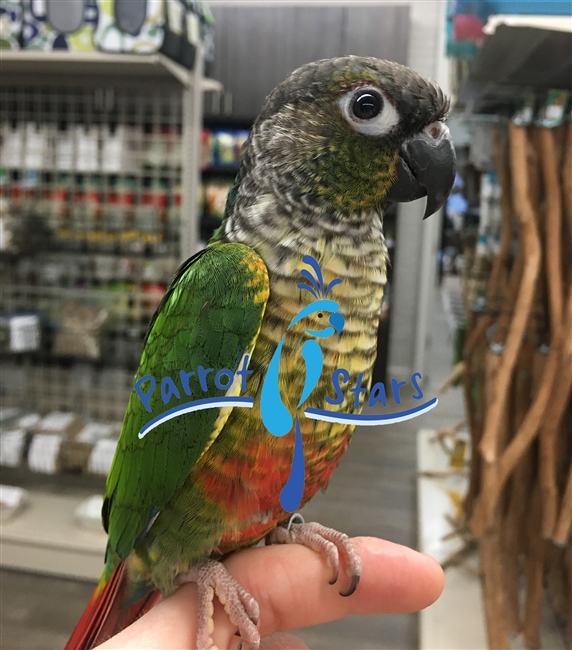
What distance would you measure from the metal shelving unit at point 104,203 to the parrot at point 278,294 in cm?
96

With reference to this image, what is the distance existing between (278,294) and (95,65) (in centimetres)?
113

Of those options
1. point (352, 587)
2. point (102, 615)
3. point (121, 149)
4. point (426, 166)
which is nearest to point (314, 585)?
point (352, 587)

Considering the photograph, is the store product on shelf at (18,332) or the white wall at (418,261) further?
the store product on shelf at (18,332)

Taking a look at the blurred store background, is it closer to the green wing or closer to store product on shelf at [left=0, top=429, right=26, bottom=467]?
store product on shelf at [left=0, top=429, right=26, bottom=467]

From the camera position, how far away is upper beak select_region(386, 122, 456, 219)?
474mm

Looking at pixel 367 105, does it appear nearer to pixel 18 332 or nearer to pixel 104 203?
pixel 104 203

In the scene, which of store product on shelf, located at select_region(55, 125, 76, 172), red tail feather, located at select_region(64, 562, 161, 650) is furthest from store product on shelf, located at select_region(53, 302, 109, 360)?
red tail feather, located at select_region(64, 562, 161, 650)

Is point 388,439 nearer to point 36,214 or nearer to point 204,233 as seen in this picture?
point 36,214

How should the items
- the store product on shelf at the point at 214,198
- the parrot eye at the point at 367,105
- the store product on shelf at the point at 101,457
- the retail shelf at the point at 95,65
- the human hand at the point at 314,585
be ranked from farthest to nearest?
the store product on shelf at the point at 214,198
the store product on shelf at the point at 101,457
the retail shelf at the point at 95,65
the human hand at the point at 314,585
the parrot eye at the point at 367,105

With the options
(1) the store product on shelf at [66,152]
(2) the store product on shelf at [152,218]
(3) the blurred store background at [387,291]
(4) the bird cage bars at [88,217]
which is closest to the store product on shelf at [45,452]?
(3) the blurred store background at [387,291]

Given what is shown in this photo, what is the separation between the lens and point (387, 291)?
2.25ft

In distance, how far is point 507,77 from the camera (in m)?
1.06

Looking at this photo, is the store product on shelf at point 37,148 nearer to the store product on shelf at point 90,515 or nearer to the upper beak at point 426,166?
the store product on shelf at point 90,515

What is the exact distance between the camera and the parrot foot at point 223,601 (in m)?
0.55
